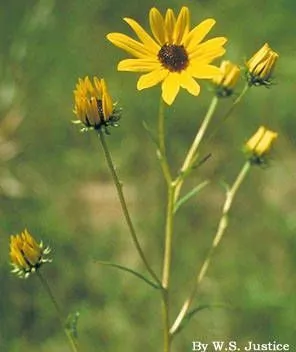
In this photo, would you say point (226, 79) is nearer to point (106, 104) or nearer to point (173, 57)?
point (173, 57)

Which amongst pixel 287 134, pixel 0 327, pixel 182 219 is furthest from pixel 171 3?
pixel 0 327

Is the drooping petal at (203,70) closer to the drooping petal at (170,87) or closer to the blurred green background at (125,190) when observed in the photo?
the drooping petal at (170,87)

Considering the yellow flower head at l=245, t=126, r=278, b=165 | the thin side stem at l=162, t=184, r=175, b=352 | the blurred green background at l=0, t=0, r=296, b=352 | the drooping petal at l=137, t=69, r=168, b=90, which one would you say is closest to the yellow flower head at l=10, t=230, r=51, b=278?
the thin side stem at l=162, t=184, r=175, b=352

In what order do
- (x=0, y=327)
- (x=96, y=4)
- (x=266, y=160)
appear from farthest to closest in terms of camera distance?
1. (x=96, y=4)
2. (x=0, y=327)
3. (x=266, y=160)

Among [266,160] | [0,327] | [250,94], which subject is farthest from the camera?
[250,94]

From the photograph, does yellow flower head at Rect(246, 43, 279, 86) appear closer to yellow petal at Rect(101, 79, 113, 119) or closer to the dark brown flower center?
the dark brown flower center

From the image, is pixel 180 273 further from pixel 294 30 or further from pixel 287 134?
pixel 294 30
